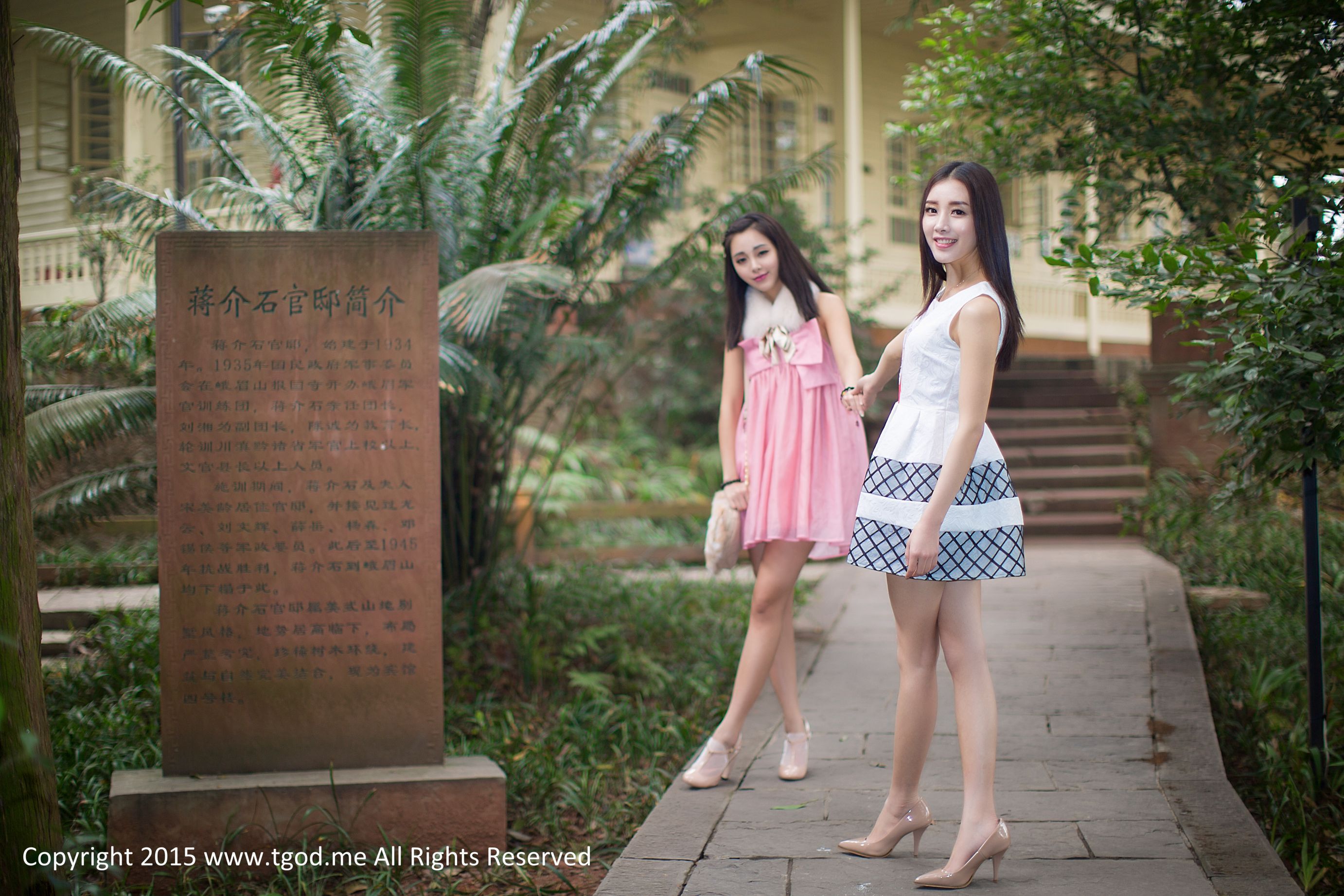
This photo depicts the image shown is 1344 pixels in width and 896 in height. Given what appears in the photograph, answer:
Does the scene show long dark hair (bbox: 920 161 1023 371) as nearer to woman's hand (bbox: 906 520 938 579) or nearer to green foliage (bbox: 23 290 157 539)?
woman's hand (bbox: 906 520 938 579)

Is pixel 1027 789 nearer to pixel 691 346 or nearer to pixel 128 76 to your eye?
pixel 128 76

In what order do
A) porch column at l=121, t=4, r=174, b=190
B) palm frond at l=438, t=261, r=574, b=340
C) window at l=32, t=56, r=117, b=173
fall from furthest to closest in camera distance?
window at l=32, t=56, r=117, b=173 < porch column at l=121, t=4, r=174, b=190 < palm frond at l=438, t=261, r=574, b=340

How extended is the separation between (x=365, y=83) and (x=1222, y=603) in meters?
5.44

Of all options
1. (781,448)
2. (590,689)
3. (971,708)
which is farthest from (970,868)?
(590,689)

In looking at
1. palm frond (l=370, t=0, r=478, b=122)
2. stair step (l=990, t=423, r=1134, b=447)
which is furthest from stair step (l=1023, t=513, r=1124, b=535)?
palm frond (l=370, t=0, r=478, b=122)

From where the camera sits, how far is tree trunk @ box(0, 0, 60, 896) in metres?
2.26

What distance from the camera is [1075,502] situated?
29.1ft

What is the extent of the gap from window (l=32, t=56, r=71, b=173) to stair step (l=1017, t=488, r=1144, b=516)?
871 cm

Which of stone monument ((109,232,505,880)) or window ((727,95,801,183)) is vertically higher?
window ((727,95,801,183))

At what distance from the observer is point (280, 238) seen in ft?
11.7

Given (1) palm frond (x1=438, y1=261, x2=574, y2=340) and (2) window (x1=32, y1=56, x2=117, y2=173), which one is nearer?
(1) palm frond (x1=438, y1=261, x2=574, y2=340)

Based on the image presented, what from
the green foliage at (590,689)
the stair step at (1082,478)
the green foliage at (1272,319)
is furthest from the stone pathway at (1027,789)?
the stair step at (1082,478)

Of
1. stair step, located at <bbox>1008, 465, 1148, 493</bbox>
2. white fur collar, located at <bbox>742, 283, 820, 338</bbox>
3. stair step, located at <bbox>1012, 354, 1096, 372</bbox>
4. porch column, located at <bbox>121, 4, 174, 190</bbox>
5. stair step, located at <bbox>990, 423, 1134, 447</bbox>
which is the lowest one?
stair step, located at <bbox>1008, 465, 1148, 493</bbox>

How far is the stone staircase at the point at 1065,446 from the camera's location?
887cm
